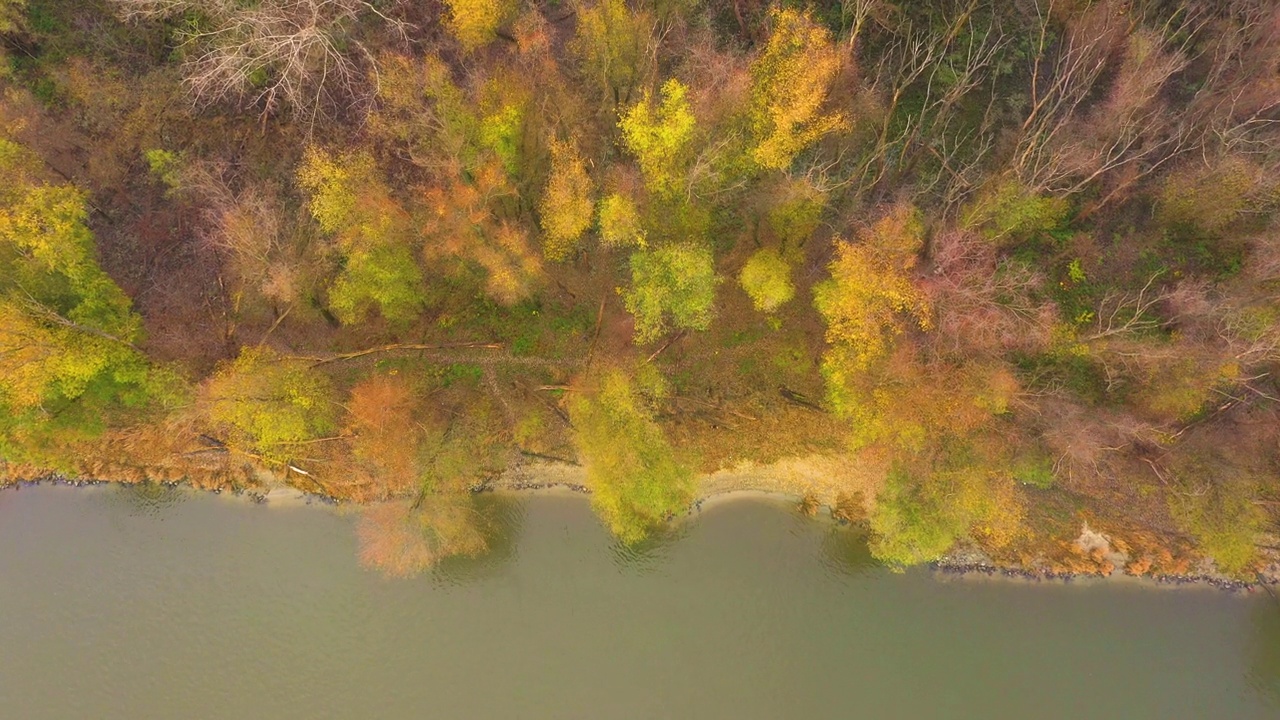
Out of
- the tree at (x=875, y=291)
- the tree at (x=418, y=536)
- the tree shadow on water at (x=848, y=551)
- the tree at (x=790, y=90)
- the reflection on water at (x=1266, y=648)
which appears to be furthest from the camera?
the tree shadow on water at (x=848, y=551)

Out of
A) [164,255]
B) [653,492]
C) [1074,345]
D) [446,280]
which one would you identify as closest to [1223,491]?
[1074,345]

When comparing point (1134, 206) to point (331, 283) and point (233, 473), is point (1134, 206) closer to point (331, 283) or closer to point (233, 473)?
point (331, 283)

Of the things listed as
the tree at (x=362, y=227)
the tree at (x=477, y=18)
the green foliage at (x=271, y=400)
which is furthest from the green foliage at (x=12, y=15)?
the tree at (x=477, y=18)

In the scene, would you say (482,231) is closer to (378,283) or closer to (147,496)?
(378,283)

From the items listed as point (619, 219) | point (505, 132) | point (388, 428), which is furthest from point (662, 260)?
point (388, 428)

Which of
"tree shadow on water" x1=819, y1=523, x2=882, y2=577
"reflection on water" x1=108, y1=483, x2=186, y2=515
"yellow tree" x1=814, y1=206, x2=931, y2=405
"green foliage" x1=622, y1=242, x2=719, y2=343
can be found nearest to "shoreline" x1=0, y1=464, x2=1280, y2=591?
"reflection on water" x1=108, y1=483, x2=186, y2=515

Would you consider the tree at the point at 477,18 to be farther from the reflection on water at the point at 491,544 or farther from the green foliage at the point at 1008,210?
the green foliage at the point at 1008,210

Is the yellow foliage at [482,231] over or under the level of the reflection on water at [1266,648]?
over
